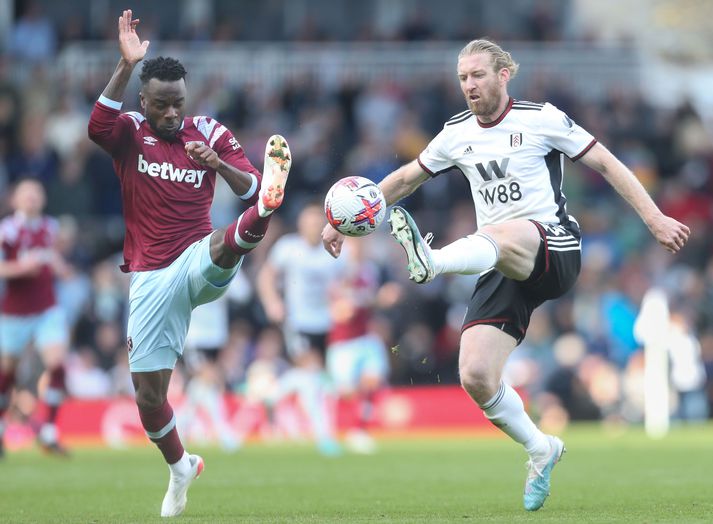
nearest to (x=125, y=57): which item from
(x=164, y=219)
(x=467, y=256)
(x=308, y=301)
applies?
(x=164, y=219)

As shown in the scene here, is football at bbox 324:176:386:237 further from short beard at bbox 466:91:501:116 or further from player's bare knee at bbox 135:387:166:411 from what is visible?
player's bare knee at bbox 135:387:166:411

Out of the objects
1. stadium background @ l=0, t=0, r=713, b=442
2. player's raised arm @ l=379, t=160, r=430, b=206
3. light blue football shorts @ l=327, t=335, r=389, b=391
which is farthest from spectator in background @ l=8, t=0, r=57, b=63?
player's raised arm @ l=379, t=160, r=430, b=206

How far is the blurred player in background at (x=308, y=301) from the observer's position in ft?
50.3

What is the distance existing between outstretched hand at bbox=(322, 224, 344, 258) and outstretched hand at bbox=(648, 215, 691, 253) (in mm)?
1961

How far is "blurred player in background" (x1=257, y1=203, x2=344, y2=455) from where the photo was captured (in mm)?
15328

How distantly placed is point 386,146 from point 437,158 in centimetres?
1263

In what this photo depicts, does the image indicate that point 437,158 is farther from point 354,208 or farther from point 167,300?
point 167,300

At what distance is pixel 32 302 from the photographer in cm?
1471

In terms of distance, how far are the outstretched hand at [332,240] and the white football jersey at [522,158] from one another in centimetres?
93

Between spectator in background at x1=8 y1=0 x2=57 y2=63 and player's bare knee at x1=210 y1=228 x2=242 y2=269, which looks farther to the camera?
spectator in background at x1=8 y1=0 x2=57 y2=63

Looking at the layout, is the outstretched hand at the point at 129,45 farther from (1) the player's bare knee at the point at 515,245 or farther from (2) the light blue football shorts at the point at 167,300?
(1) the player's bare knee at the point at 515,245

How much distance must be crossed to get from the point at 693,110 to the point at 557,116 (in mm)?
16526

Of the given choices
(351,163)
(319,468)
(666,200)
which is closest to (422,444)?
(319,468)

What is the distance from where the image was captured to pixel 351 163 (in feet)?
69.0
